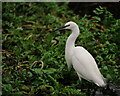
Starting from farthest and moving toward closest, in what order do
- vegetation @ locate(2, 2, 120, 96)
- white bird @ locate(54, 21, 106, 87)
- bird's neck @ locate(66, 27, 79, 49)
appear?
bird's neck @ locate(66, 27, 79, 49) < vegetation @ locate(2, 2, 120, 96) < white bird @ locate(54, 21, 106, 87)

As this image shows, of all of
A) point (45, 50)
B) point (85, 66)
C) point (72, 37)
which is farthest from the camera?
point (45, 50)

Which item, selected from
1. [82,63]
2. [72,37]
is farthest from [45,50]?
[82,63]

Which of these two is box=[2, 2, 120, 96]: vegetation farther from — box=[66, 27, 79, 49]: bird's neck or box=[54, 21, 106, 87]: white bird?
box=[66, 27, 79, 49]: bird's neck

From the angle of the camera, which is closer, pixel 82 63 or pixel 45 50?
pixel 82 63

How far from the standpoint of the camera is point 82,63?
3.62 m

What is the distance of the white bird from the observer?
350 centimetres

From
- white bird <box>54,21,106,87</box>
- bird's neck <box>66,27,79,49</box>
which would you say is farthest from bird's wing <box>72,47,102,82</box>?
bird's neck <box>66,27,79,49</box>

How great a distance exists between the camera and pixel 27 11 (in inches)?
247

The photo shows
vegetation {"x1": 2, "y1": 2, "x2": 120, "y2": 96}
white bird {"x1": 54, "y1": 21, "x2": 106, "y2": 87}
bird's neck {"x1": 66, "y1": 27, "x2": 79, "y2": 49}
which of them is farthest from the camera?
bird's neck {"x1": 66, "y1": 27, "x2": 79, "y2": 49}

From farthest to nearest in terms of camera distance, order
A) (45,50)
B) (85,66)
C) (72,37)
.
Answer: (45,50)
(72,37)
(85,66)

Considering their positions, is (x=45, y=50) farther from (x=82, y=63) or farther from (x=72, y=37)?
(x=82, y=63)

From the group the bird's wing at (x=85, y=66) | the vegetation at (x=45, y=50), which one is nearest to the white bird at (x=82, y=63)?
the bird's wing at (x=85, y=66)

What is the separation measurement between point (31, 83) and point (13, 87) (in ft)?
0.93

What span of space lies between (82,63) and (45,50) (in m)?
1.06
